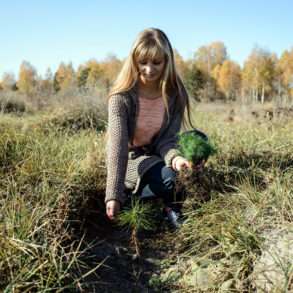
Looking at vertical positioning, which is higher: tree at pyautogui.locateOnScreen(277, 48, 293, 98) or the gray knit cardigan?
tree at pyautogui.locateOnScreen(277, 48, 293, 98)

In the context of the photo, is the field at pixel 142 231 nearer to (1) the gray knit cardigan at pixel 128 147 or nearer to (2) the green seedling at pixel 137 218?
(2) the green seedling at pixel 137 218

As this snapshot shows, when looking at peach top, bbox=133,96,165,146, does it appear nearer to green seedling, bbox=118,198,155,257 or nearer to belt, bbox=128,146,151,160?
belt, bbox=128,146,151,160

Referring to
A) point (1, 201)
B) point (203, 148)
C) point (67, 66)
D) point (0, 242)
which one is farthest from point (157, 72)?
point (67, 66)

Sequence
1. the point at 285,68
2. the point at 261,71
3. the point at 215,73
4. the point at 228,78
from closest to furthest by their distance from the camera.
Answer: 1. the point at 261,71
2. the point at 285,68
3. the point at 228,78
4. the point at 215,73

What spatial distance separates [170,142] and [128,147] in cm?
31

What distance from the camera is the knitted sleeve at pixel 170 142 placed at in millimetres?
2946

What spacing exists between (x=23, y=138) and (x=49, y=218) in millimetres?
1485

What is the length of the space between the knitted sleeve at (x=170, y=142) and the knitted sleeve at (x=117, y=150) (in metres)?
0.31

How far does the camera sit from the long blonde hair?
9.53ft

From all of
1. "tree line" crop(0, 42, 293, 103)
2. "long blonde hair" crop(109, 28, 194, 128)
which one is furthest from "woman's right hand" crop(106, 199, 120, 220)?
"tree line" crop(0, 42, 293, 103)

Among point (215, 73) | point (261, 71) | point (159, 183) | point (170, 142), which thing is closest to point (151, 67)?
point (170, 142)

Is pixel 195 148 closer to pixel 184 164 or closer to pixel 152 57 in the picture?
pixel 184 164

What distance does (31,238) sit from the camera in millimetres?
2213

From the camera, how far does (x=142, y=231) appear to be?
2812 millimetres
